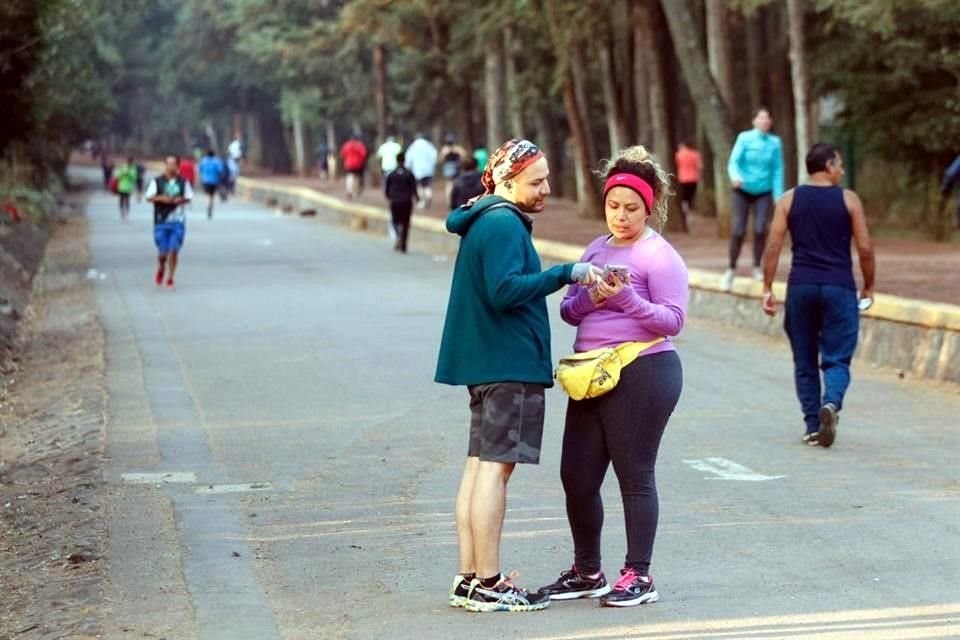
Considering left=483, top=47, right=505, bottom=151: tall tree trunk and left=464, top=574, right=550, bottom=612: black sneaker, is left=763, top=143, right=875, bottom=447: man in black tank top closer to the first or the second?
left=464, top=574, right=550, bottom=612: black sneaker

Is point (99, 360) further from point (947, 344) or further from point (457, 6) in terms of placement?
point (457, 6)

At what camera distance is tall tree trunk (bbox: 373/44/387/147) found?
2446 inches

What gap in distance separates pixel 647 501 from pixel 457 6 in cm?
3704

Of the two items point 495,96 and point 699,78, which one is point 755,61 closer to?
point 495,96

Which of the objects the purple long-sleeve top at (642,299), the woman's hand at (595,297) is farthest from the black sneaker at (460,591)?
the woman's hand at (595,297)

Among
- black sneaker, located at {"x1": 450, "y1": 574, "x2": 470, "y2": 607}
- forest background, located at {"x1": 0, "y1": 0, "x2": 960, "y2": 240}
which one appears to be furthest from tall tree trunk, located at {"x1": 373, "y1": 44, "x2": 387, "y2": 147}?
black sneaker, located at {"x1": 450, "y1": 574, "x2": 470, "y2": 607}

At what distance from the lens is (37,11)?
2230 cm

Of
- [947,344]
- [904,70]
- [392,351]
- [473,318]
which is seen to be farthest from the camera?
[904,70]

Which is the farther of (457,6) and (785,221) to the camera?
(457,6)

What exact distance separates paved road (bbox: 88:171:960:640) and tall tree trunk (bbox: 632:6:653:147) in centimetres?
1480

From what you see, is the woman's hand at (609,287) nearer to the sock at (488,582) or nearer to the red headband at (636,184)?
the red headband at (636,184)

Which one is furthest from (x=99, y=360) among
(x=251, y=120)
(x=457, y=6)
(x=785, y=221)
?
(x=251, y=120)

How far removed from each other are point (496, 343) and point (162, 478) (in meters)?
4.21

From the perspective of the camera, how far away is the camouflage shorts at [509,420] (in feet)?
24.3
